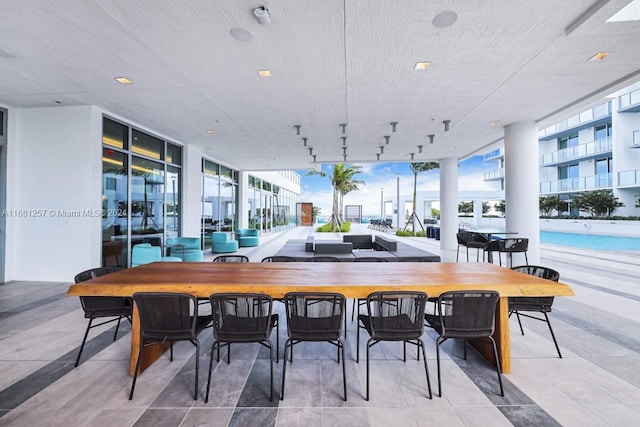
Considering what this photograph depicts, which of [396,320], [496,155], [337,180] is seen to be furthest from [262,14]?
[496,155]

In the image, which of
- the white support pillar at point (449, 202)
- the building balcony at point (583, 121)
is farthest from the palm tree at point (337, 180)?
the building balcony at point (583, 121)

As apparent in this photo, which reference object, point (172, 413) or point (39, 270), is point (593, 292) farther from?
point (39, 270)

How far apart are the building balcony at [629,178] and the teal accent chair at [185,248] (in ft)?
76.9

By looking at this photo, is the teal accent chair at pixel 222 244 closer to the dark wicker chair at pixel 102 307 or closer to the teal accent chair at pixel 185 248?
the teal accent chair at pixel 185 248

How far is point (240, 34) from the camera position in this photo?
3.14 meters

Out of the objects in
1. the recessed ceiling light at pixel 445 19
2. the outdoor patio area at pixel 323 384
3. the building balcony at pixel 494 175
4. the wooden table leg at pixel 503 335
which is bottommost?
the outdoor patio area at pixel 323 384

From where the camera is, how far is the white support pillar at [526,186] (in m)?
6.03

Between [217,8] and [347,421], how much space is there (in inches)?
147

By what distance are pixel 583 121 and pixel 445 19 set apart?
23.9m

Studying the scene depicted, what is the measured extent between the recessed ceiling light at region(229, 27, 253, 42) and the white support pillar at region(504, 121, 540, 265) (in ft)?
19.6

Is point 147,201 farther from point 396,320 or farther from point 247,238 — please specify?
point 396,320

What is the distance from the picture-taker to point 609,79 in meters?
4.21

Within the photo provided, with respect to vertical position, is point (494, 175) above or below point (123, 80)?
above

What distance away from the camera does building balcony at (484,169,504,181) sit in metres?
28.2
